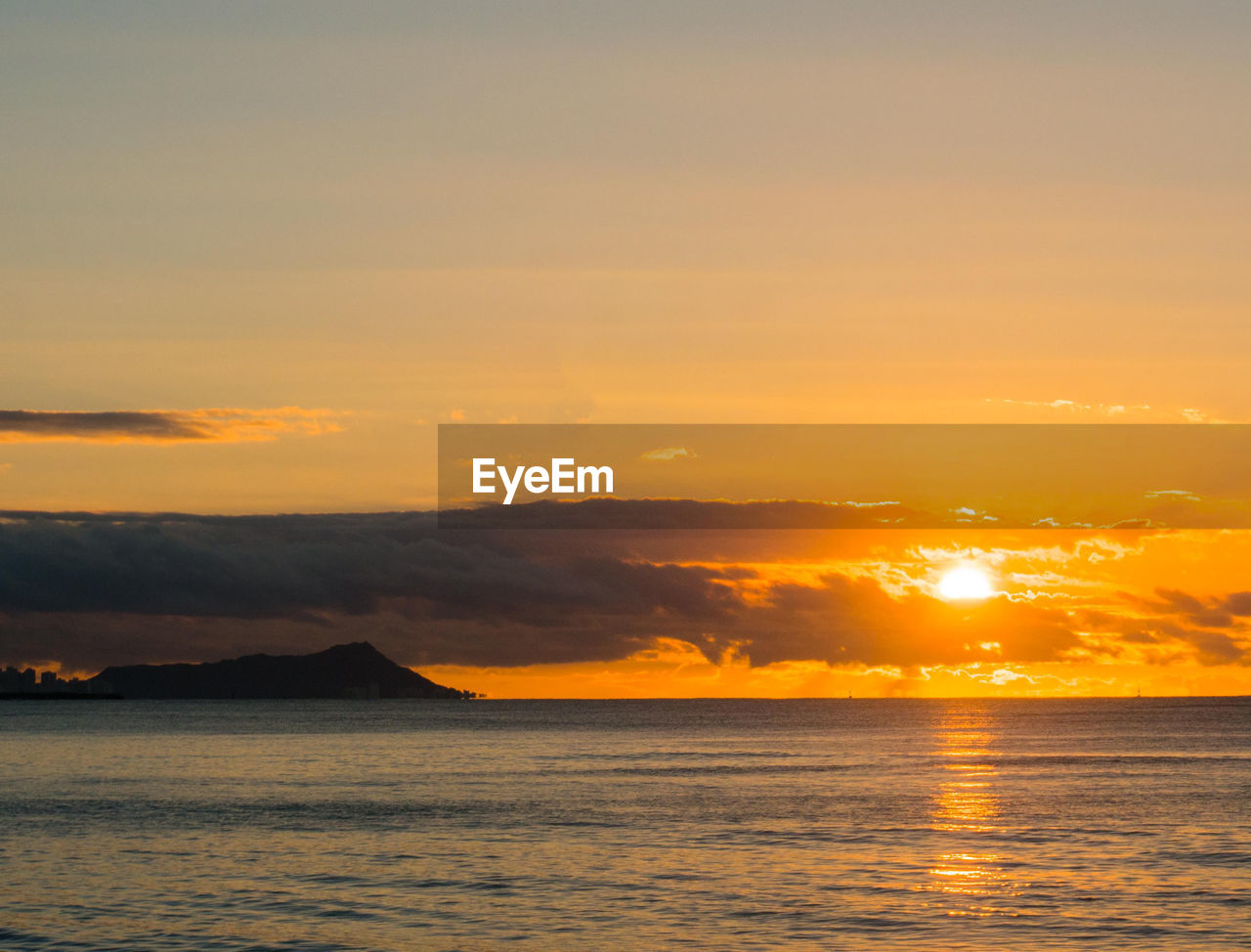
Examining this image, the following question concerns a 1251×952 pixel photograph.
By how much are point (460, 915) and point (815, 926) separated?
39.7 feet

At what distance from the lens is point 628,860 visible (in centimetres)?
6016

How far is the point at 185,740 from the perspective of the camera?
19212cm

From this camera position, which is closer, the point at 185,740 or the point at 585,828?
the point at 585,828

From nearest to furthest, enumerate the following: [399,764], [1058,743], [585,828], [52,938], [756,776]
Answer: [52,938] < [585,828] < [756,776] < [399,764] < [1058,743]

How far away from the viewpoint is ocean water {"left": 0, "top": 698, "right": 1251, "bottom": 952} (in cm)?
4406

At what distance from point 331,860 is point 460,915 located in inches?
616

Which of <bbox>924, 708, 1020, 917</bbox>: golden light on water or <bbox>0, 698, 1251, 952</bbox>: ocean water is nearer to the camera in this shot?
<bbox>0, 698, 1251, 952</bbox>: ocean water

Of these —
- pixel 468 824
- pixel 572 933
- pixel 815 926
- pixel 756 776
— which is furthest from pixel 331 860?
pixel 756 776

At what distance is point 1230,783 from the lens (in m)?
103

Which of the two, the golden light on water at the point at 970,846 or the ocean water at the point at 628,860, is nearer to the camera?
the ocean water at the point at 628,860

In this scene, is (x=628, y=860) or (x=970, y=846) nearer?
(x=628, y=860)

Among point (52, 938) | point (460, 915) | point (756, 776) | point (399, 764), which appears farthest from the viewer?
point (399, 764)

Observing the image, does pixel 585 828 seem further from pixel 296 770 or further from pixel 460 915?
pixel 296 770

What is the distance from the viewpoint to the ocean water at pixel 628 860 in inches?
1735
